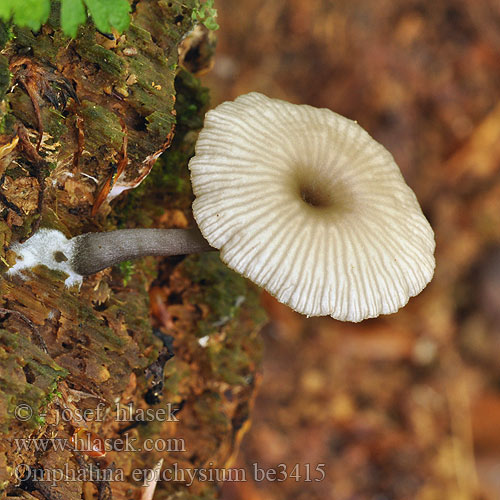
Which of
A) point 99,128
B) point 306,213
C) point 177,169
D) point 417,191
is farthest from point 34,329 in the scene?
point 417,191

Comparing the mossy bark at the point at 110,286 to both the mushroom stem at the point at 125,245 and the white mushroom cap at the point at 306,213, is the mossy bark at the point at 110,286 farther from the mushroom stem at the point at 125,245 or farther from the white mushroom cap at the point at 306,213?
the white mushroom cap at the point at 306,213

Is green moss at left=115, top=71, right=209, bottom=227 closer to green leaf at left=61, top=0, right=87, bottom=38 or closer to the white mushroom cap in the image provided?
the white mushroom cap

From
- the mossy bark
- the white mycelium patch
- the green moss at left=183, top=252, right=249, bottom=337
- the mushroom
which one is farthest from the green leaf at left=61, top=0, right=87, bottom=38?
the green moss at left=183, top=252, right=249, bottom=337

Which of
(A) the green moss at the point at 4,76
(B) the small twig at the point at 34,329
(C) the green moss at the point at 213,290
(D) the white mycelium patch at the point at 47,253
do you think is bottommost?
(B) the small twig at the point at 34,329

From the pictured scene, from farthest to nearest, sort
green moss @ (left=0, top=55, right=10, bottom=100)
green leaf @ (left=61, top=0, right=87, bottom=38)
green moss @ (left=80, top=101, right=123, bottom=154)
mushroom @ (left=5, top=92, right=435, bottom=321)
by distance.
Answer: green moss @ (left=80, top=101, right=123, bottom=154) → mushroom @ (left=5, top=92, right=435, bottom=321) → green moss @ (left=0, top=55, right=10, bottom=100) → green leaf @ (left=61, top=0, right=87, bottom=38)

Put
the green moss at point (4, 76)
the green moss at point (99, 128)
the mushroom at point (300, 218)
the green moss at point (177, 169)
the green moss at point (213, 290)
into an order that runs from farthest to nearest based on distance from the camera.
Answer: the green moss at point (213, 290) → the green moss at point (177, 169) → the green moss at point (99, 128) → the mushroom at point (300, 218) → the green moss at point (4, 76)

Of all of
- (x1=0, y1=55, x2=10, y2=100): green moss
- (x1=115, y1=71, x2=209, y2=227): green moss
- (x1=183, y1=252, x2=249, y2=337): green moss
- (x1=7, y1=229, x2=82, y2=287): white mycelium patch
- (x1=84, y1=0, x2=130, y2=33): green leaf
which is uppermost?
(x1=115, y1=71, x2=209, y2=227): green moss

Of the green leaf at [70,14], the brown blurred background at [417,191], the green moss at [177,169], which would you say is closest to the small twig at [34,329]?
the green moss at [177,169]
